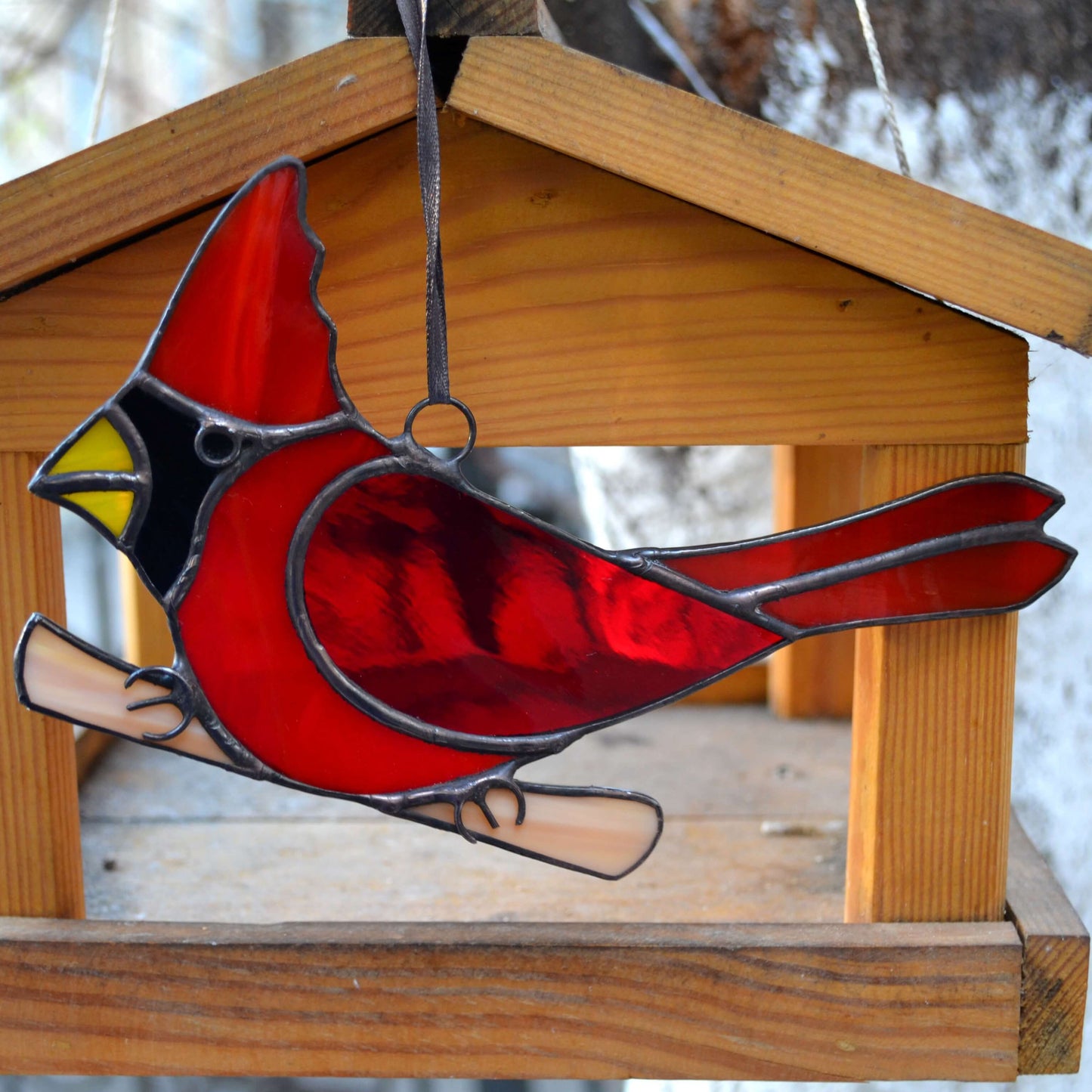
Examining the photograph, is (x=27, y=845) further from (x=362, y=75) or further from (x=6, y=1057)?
(x=362, y=75)

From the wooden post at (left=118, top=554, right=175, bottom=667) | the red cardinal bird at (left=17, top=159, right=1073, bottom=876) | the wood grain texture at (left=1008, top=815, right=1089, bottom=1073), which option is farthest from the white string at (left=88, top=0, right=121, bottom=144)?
Result: the wood grain texture at (left=1008, top=815, right=1089, bottom=1073)

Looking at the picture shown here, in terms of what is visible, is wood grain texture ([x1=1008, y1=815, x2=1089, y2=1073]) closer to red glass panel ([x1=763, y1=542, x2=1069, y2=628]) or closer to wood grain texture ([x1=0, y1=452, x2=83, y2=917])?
red glass panel ([x1=763, y1=542, x2=1069, y2=628])

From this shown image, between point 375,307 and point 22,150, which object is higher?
point 22,150

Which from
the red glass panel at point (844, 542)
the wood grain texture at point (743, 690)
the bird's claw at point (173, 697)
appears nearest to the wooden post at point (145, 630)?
the wood grain texture at point (743, 690)

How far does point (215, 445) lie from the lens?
540 mm

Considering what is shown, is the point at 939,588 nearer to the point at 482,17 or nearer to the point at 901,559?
the point at 901,559

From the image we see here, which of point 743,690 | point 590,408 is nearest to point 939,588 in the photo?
point 590,408

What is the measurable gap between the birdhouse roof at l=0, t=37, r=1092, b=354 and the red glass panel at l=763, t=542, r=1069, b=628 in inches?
4.3

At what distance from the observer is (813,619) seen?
588mm

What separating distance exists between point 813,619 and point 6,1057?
1.62 feet

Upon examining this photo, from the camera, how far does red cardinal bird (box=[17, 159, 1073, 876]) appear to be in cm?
53

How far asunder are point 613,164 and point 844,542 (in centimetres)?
21

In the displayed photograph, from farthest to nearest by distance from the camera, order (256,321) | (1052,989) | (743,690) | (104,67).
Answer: (743,690)
(104,67)
(1052,989)
(256,321)

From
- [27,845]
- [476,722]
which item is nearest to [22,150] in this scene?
[27,845]
